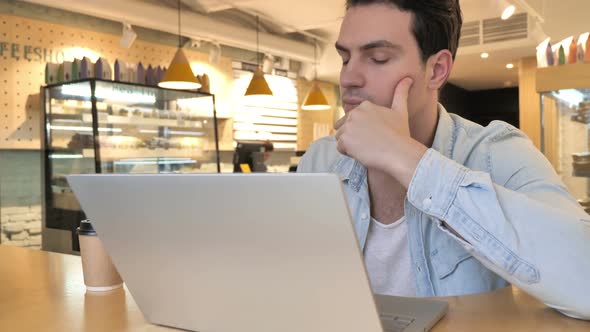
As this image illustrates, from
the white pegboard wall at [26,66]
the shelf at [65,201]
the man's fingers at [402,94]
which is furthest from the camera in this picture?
the white pegboard wall at [26,66]

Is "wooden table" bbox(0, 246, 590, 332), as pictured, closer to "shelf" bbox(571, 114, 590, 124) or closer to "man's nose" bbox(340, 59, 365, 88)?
"man's nose" bbox(340, 59, 365, 88)

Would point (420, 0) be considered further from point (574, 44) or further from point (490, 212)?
point (574, 44)

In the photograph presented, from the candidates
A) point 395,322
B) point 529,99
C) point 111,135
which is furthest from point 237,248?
point 529,99

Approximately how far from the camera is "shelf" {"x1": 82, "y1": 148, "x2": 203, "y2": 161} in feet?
13.9

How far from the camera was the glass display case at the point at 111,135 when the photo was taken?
4.25 meters

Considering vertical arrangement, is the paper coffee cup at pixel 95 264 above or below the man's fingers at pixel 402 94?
below

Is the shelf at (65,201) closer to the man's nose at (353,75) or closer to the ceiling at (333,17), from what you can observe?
the ceiling at (333,17)

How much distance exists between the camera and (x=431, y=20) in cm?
133

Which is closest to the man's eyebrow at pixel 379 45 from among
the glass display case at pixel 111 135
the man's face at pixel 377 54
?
the man's face at pixel 377 54

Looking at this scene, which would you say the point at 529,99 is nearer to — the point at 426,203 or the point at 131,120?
the point at 131,120

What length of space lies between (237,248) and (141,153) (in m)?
3.97

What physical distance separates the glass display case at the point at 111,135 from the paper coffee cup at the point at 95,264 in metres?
3.05

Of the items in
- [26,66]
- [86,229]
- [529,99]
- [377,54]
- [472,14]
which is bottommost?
[86,229]

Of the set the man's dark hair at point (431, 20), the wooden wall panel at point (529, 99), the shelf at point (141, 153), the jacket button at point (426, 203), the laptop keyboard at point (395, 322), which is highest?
the wooden wall panel at point (529, 99)
